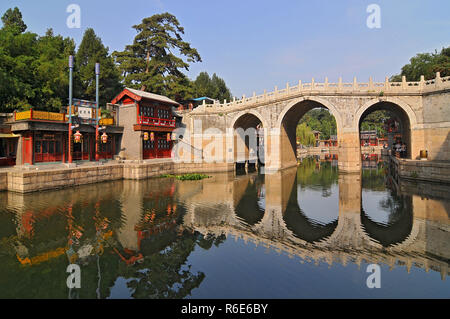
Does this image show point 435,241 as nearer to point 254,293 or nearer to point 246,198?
point 254,293

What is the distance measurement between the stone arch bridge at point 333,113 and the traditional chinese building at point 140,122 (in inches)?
182

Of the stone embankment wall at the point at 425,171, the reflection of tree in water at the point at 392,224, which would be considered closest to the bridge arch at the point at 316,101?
the stone embankment wall at the point at 425,171

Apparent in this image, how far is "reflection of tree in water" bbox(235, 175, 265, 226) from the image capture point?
13557mm

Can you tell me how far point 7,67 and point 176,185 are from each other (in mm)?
19155

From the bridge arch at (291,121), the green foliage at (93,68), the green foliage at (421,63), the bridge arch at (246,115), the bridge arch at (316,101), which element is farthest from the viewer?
the green foliage at (421,63)

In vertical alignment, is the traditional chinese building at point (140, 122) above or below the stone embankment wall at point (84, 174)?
above

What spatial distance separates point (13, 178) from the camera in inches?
712

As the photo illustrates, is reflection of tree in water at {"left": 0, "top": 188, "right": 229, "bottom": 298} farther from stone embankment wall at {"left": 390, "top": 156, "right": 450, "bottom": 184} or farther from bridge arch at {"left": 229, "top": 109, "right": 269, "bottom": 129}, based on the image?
bridge arch at {"left": 229, "top": 109, "right": 269, "bottom": 129}

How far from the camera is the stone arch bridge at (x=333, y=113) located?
25094mm

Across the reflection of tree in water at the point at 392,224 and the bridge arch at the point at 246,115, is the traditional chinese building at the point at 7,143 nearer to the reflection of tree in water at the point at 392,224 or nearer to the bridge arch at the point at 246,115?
the bridge arch at the point at 246,115

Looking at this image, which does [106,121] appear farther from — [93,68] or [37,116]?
[93,68]

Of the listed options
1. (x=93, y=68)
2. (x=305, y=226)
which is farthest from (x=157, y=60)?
(x=305, y=226)

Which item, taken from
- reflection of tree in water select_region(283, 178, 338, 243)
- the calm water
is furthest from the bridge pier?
reflection of tree in water select_region(283, 178, 338, 243)

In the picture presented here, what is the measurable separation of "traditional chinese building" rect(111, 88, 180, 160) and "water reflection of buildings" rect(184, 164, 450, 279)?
11.6m
